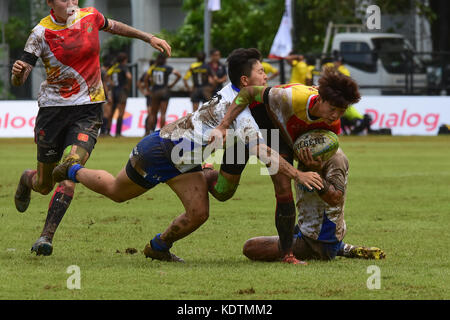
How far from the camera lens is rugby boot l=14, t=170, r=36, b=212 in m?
9.65

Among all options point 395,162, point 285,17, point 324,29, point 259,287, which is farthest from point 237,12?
point 259,287

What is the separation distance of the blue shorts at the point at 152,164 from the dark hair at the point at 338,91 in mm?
1256

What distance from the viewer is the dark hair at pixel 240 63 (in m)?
8.16

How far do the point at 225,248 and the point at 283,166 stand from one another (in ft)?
5.56

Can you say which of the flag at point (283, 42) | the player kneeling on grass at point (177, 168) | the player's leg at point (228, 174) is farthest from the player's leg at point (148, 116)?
the player kneeling on grass at point (177, 168)

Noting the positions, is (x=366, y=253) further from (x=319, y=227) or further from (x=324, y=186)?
(x=324, y=186)

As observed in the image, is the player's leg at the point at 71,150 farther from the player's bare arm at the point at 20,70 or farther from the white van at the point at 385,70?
the white van at the point at 385,70

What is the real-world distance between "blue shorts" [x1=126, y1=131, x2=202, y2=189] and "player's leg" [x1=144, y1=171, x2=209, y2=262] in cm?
8

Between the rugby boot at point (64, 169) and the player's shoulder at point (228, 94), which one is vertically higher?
the player's shoulder at point (228, 94)

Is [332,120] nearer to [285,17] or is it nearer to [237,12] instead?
[285,17]

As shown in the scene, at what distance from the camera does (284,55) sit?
31047mm

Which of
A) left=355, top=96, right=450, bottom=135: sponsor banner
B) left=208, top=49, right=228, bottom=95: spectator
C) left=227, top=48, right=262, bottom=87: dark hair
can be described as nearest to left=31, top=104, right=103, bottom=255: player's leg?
left=227, top=48, right=262, bottom=87: dark hair

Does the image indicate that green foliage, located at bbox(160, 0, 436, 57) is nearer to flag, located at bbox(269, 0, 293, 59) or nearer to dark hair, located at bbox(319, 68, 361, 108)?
flag, located at bbox(269, 0, 293, 59)

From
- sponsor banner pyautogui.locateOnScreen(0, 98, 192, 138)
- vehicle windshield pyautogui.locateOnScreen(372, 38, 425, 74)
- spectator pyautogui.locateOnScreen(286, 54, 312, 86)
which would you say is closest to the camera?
sponsor banner pyautogui.locateOnScreen(0, 98, 192, 138)
